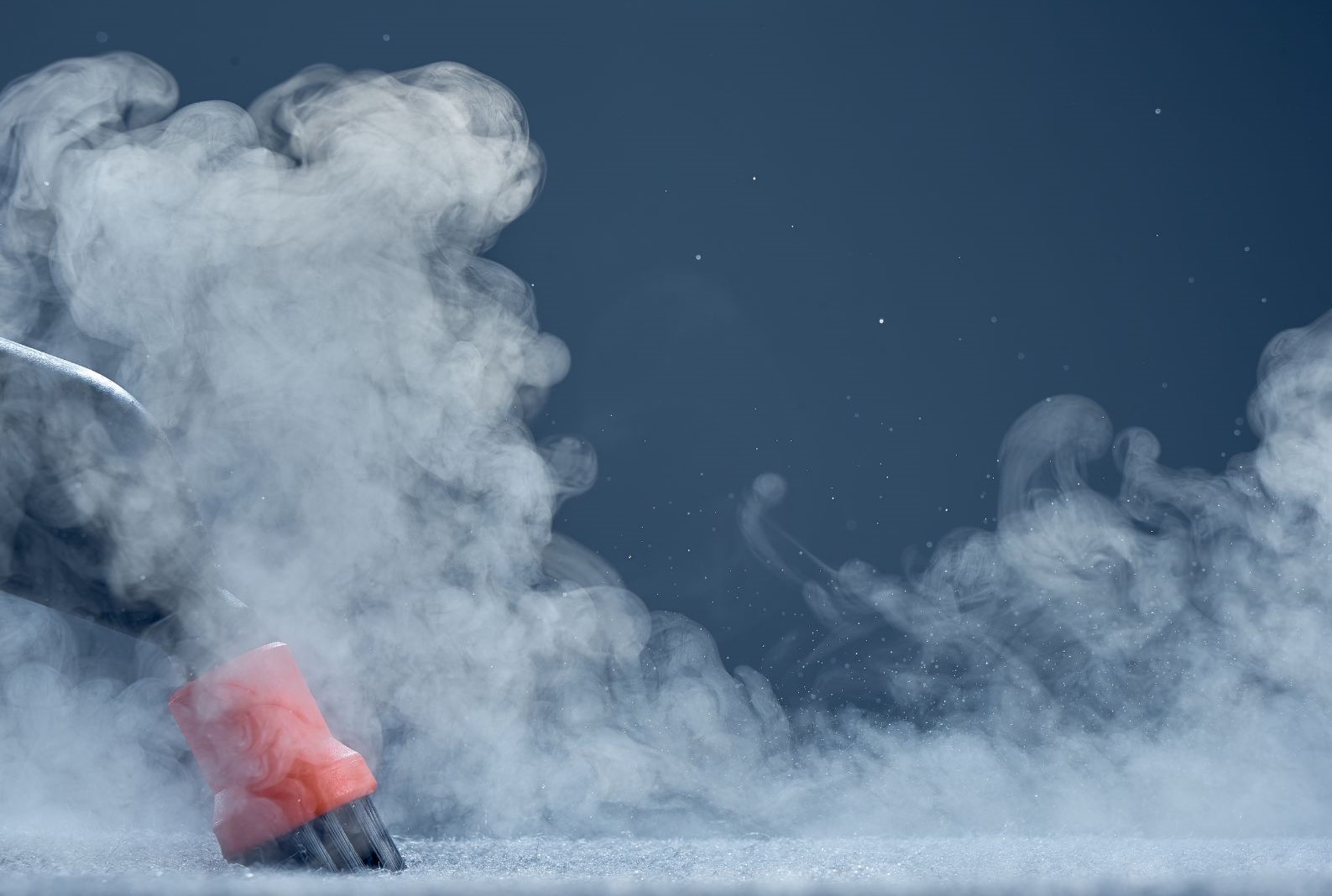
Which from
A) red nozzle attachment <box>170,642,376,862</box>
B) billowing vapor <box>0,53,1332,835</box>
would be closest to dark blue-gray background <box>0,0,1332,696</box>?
billowing vapor <box>0,53,1332,835</box>

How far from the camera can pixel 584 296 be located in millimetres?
1202

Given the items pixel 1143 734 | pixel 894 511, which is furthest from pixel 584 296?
pixel 1143 734

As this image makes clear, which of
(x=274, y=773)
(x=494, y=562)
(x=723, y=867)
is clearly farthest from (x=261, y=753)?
(x=494, y=562)

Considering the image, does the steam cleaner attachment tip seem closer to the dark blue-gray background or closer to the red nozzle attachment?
the red nozzle attachment

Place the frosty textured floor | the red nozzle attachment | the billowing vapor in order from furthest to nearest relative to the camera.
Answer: the billowing vapor < the red nozzle attachment < the frosty textured floor

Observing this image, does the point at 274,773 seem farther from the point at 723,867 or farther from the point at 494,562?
the point at 494,562

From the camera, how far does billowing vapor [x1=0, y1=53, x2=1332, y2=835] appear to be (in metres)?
1.04

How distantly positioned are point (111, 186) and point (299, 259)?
17cm

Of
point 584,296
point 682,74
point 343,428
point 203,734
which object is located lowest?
point 203,734

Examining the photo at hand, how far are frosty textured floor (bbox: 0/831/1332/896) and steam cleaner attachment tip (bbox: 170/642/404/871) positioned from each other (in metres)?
0.03

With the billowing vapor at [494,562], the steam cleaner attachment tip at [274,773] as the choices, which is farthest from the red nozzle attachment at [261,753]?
the billowing vapor at [494,562]

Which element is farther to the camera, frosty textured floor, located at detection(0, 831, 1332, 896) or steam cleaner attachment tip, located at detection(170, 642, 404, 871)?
steam cleaner attachment tip, located at detection(170, 642, 404, 871)

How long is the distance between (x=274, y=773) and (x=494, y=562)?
485 millimetres

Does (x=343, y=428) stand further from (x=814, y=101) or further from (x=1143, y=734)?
(x=1143, y=734)
